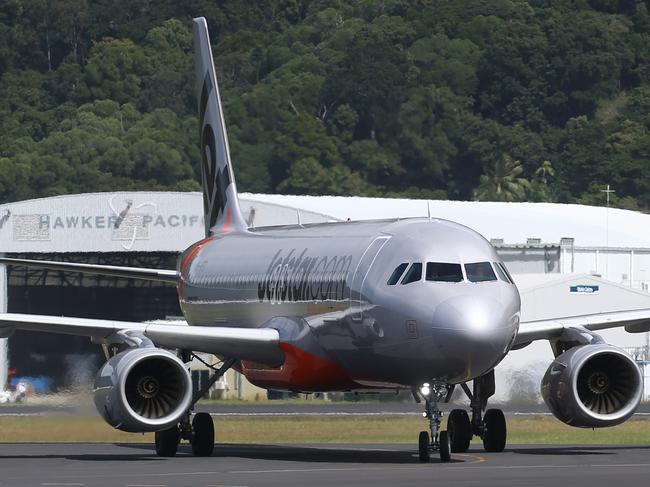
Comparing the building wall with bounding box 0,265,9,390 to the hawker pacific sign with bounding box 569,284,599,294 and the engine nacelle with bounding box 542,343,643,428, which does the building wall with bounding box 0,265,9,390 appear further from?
the engine nacelle with bounding box 542,343,643,428

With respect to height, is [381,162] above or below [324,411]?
above

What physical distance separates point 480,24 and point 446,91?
20.4 m

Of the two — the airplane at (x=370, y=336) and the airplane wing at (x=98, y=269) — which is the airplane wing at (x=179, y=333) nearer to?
the airplane at (x=370, y=336)

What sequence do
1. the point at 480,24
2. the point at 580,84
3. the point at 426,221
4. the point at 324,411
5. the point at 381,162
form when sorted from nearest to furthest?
the point at 426,221 < the point at 324,411 < the point at 381,162 < the point at 580,84 < the point at 480,24

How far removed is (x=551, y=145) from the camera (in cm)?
17625

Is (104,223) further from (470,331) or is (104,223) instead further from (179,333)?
(470,331)

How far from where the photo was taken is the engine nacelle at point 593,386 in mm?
32844

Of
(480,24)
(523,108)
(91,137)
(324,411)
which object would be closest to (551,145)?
(523,108)

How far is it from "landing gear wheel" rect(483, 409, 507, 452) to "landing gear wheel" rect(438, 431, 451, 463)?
13.7 feet

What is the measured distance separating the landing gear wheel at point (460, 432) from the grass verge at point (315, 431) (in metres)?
7.04

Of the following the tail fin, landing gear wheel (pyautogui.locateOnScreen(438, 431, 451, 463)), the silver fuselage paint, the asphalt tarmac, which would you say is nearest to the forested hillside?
the asphalt tarmac

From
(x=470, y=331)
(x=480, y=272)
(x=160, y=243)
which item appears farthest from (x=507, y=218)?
(x=470, y=331)

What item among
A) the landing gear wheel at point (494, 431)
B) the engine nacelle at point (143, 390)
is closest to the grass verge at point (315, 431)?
→ the landing gear wheel at point (494, 431)

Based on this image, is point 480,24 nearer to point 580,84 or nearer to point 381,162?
point 580,84
